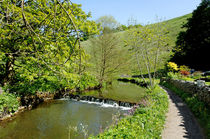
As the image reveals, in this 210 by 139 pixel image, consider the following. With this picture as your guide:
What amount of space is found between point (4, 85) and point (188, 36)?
3140cm

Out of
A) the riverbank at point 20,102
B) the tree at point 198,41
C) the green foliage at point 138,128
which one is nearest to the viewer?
the green foliage at point 138,128

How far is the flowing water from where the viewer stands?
7488 millimetres

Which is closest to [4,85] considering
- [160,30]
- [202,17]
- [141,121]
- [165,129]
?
[141,121]

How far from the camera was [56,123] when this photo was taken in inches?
348

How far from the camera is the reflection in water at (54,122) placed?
7530mm

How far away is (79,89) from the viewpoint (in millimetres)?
19734

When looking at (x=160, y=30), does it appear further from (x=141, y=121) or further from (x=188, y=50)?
(x=188, y=50)

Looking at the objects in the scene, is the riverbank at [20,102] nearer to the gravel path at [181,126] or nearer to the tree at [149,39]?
the gravel path at [181,126]

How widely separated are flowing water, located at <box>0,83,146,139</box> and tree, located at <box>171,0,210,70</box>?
2246 cm

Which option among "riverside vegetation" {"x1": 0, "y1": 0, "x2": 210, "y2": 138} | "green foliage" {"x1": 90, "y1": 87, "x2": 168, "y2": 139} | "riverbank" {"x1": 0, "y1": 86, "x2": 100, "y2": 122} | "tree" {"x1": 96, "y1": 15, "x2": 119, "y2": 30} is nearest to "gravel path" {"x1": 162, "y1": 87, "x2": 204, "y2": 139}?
"riverside vegetation" {"x1": 0, "y1": 0, "x2": 210, "y2": 138}

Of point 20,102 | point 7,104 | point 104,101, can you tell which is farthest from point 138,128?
point 20,102

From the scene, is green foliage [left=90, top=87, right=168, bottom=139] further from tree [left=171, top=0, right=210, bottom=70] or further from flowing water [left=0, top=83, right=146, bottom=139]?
tree [left=171, top=0, right=210, bottom=70]

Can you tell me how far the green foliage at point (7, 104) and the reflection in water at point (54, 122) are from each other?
0.68 m

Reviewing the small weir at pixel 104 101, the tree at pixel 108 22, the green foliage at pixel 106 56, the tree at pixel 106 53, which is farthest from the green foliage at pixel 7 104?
the tree at pixel 108 22
